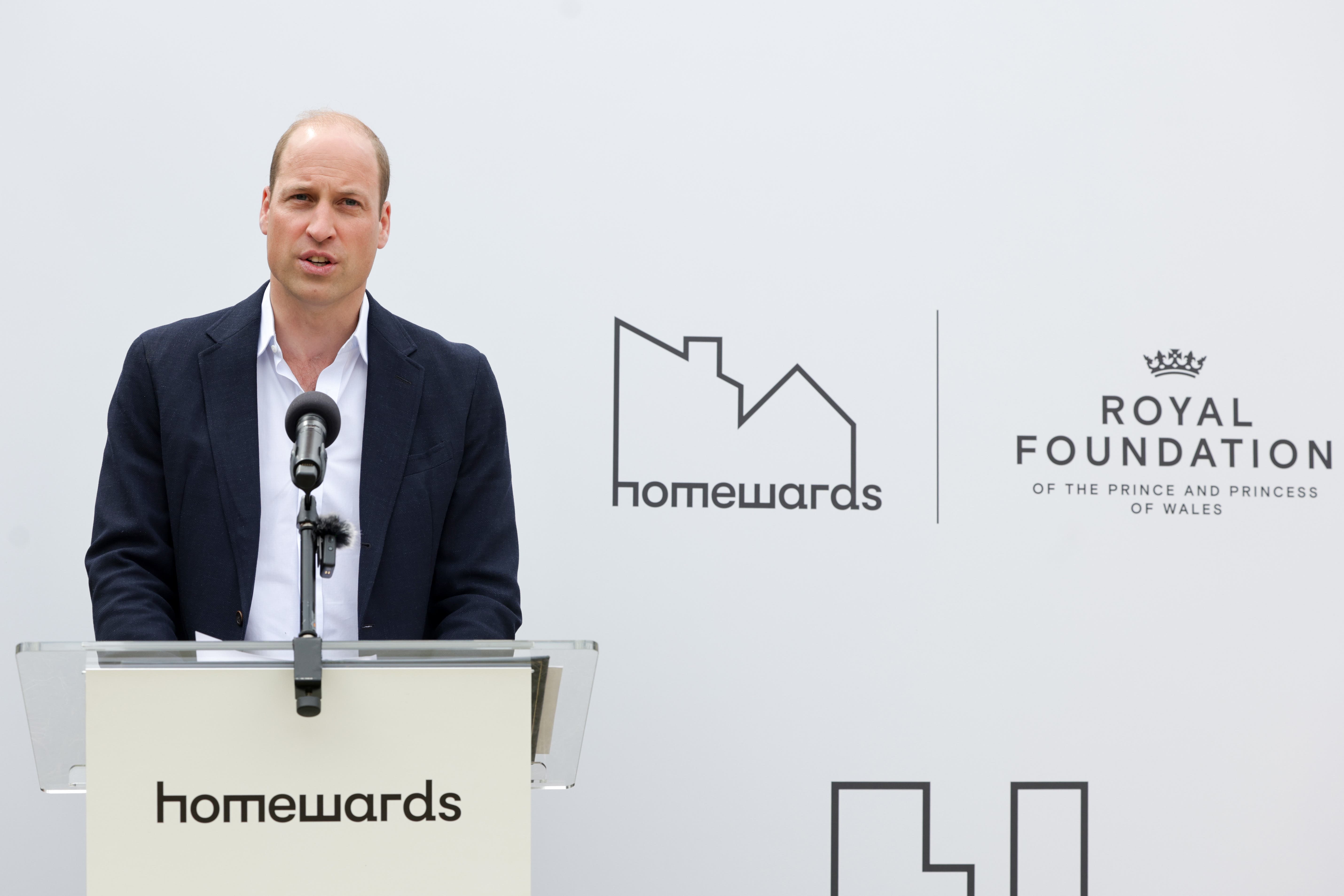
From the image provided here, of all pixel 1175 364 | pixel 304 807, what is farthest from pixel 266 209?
pixel 1175 364

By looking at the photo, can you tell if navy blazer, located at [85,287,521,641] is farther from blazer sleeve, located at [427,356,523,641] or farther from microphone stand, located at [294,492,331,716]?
microphone stand, located at [294,492,331,716]

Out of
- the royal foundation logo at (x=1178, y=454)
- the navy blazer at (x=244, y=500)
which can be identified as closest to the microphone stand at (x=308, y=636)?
the navy blazer at (x=244, y=500)

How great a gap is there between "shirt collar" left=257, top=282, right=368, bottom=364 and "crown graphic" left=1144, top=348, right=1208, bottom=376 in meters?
1.83

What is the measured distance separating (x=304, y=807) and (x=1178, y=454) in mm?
2273

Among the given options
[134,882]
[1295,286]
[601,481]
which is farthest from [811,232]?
[134,882]

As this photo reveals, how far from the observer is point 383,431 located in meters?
1.88

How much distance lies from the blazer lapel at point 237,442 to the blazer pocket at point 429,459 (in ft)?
0.74

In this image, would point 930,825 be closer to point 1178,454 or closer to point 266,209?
point 1178,454

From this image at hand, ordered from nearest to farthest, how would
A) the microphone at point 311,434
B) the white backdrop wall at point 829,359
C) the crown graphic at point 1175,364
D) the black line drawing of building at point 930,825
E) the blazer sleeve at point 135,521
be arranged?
the microphone at point 311,434
the blazer sleeve at point 135,521
the white backdrop wall at point 829,359
the black line drawing of building at point 930,825
the crown graphic at point 1175,364

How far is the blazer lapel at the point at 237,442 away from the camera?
185 centimetres

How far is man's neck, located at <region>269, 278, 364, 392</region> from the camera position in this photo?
197 centimetres

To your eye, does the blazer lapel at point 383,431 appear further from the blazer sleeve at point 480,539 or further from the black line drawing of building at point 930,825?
the black line drawing of building at point 930,825

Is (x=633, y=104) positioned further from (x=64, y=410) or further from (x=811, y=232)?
(x=64, y=410)

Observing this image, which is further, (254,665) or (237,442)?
(237,442)
